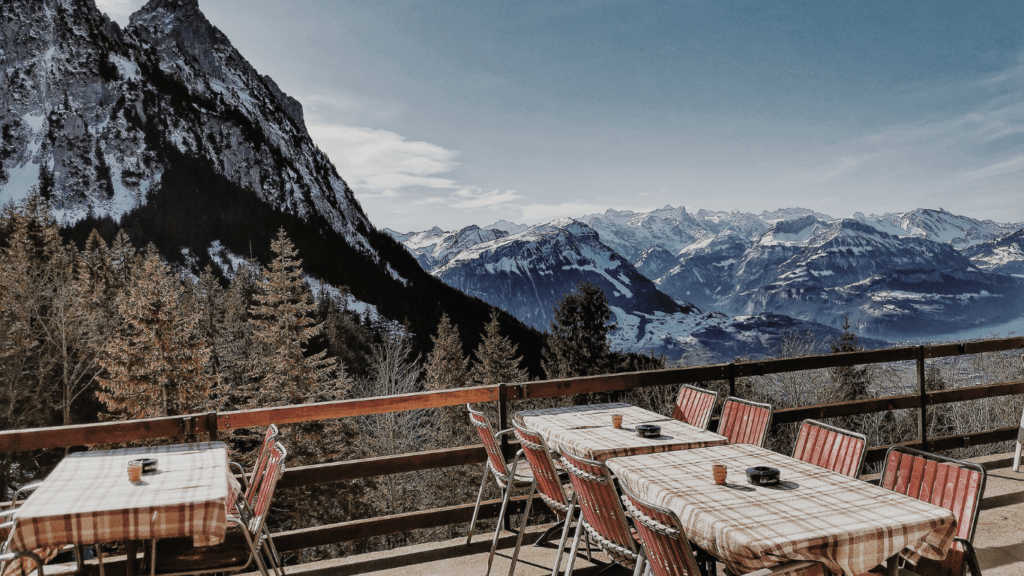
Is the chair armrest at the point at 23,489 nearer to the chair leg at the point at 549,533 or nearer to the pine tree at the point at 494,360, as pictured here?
the chair leg at the point at 549,533

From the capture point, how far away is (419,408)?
12.4ft

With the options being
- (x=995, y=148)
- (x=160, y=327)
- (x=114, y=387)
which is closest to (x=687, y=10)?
(x=160, y=327)

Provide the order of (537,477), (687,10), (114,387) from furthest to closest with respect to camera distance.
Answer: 1. (114,387)
2. (687,10)
3. (537,477)

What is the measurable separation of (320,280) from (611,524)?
9071 centimetres

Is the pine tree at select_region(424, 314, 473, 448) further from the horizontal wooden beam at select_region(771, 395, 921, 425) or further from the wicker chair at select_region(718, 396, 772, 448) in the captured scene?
the wicker chair at select_region(718, 396, 772, 448)

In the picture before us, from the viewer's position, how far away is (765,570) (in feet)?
6.35

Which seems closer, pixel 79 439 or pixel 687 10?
pixel 79 439

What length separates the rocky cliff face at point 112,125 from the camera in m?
94.8

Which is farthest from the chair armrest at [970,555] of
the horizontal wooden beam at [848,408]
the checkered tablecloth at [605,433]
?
the horizontal wooden beam at [848,408]

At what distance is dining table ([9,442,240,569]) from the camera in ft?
7.87

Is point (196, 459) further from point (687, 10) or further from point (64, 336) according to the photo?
point (64, 336)

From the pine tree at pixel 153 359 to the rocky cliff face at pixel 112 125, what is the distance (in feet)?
247

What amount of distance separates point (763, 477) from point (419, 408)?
2.04m

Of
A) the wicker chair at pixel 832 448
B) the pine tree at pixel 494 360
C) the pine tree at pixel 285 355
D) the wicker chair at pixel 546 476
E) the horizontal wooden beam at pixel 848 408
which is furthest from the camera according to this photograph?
the pine tree at pixel 494 360
